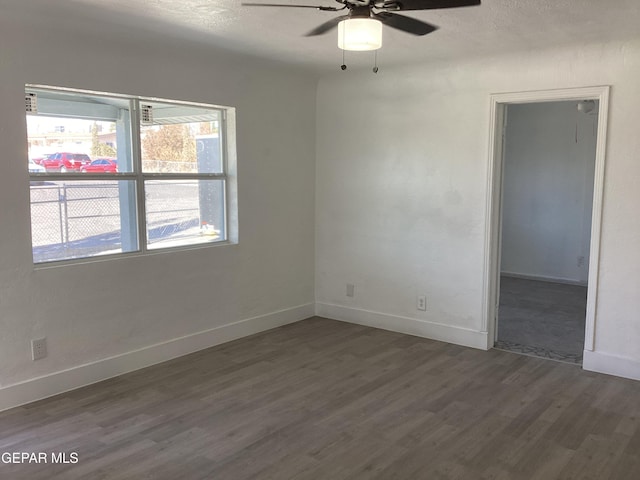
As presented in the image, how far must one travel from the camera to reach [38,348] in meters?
3.59

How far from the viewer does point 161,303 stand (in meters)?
4.30

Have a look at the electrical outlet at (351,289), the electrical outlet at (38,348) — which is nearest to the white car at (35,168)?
the electrical outlet at (38,348)

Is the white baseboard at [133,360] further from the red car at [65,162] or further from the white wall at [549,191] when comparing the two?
the white wall at [549,191]

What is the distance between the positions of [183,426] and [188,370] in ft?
3.08

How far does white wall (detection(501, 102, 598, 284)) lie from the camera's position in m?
7.06

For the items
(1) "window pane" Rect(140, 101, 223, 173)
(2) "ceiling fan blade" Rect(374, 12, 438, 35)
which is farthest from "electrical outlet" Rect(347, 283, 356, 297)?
(2) "ceiling fan blade" Rect(374, 12, 438, 35)

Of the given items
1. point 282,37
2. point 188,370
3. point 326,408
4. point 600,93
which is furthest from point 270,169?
point 600,93

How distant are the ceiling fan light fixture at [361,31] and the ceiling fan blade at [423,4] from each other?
0.09 metres

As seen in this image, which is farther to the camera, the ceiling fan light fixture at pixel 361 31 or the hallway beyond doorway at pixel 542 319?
the hallway beyond doorway at pixel 542 319

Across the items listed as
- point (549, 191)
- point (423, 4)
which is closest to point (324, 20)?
point (423, 4)

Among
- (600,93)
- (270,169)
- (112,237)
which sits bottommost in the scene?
(112,237)

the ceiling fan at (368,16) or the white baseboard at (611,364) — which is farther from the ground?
the ceiling fan at (368,16)

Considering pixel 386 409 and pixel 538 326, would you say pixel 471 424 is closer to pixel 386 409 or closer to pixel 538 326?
pixel 386 409

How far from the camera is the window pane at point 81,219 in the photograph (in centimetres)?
362
